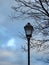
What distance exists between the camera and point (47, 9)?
54.0ft

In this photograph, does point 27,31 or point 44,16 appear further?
point 44,16

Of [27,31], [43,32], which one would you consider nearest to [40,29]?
[43,32]

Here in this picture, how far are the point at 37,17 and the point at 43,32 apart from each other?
109 cm

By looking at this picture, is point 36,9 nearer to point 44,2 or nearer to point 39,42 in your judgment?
point 44,2

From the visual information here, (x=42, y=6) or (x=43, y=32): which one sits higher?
(x=42, y=6)

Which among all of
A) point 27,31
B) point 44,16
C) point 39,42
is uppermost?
point 44,16

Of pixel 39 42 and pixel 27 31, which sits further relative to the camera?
pixel 39 42

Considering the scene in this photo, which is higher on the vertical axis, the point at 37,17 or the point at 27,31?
the point at 37,17

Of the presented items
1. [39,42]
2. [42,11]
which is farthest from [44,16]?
[39,42]

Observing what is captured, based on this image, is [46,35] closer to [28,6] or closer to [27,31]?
[28,6]

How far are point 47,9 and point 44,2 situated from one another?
0.57 meters

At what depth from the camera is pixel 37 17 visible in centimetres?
1720

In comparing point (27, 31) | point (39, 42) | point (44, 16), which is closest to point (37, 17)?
point (44, 16)

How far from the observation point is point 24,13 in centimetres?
1723
